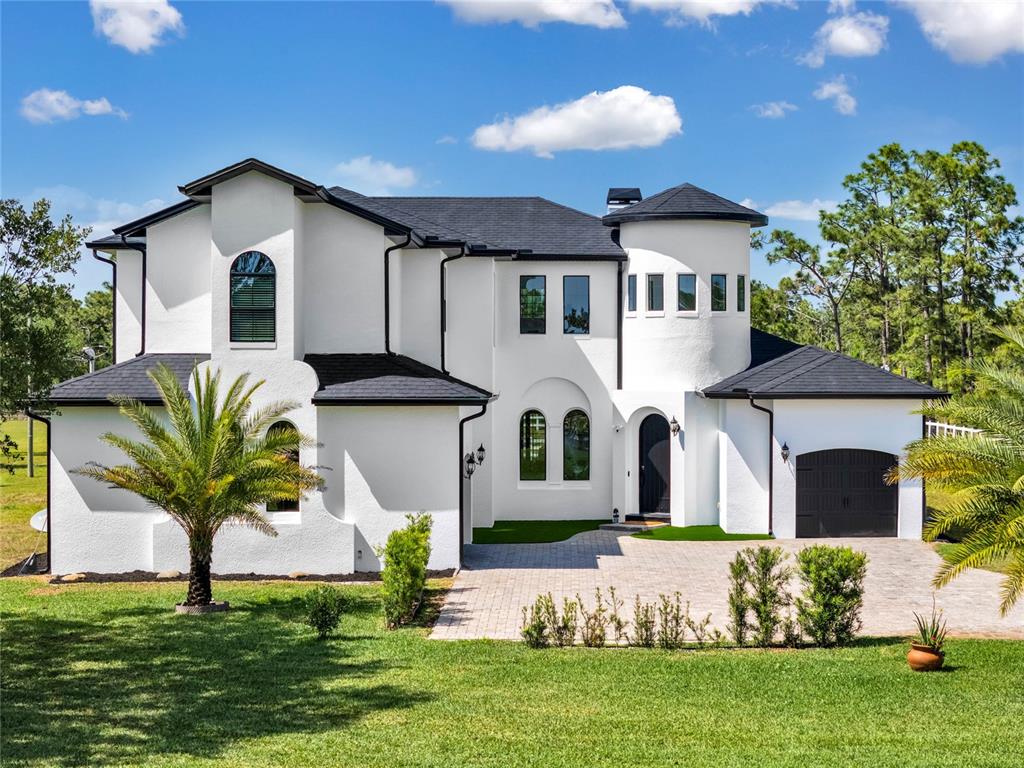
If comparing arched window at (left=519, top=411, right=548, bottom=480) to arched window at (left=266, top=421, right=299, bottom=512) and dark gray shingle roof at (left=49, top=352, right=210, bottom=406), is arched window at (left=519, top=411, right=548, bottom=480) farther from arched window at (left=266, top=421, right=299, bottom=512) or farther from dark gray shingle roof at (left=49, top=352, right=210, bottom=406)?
dark gray shingle roof at (left=49, top=352, right=210, bottom=406)

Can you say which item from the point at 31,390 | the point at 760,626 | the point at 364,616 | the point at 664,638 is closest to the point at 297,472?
the point at 364,616

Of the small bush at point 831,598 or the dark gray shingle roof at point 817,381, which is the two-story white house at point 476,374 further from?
the small bush at point 831,598

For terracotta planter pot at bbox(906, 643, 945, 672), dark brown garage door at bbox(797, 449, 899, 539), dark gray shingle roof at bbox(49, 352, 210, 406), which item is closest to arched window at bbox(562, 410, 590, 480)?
dark brown garage door at bbox(797, 449, 899, 539)

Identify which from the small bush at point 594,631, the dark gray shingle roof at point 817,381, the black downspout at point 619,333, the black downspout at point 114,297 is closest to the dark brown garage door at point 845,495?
the dark gray shingle roof at point 817,381

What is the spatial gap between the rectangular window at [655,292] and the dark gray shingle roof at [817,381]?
2.65 metres

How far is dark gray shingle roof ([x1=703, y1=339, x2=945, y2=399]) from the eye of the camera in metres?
23.4

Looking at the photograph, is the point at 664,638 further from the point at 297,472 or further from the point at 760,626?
the point at 297,472

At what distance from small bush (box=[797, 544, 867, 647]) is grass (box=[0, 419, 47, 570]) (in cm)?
1282

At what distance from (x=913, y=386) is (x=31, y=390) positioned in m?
18.5

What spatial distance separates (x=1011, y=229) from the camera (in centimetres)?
4000

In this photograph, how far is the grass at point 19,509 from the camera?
22.4m

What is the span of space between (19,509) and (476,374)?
13.2 meters

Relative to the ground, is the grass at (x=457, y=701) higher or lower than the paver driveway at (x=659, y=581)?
lower

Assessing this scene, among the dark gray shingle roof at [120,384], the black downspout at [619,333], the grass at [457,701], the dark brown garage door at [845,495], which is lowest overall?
the grass at [457,701]
